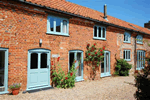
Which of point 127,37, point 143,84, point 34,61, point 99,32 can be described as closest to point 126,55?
point 127,37

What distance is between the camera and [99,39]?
1154 centimetres

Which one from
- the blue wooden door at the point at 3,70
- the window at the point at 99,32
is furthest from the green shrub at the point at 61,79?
the window at the point at 99,32

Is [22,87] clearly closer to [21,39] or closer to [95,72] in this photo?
[21,39]

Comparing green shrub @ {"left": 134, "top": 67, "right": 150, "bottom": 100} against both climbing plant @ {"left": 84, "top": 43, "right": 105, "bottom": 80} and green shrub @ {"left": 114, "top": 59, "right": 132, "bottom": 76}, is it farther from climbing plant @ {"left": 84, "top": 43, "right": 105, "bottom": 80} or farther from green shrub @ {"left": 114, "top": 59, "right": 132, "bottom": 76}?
green shrub @ {"left": 114, "top": 59, "right": 132, "bottom": 76}

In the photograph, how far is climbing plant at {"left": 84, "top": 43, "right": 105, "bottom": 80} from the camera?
33.7 ft

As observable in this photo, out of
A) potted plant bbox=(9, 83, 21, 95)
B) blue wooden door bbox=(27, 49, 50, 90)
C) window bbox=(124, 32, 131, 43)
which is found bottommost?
potted plant bbox=(9, 83, 21, 95)

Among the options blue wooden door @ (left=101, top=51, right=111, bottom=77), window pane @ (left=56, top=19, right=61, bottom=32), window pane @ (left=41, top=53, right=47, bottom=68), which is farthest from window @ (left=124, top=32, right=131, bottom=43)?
window pane @ (left=41, top=53, right=47, bottom=68)

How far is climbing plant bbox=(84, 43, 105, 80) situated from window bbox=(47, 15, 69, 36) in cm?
265

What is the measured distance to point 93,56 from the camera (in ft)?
34.4

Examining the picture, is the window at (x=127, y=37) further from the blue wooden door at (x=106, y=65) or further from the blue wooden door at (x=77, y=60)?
the blue wooden door at (x=77, y=60)

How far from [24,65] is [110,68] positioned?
8.81 metres

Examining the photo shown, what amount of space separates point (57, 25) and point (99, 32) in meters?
4.93

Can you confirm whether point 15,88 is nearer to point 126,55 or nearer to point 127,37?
point 126,55

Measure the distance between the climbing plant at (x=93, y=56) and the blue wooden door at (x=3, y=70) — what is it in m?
5.94
